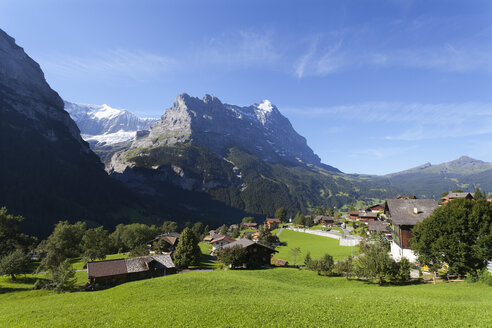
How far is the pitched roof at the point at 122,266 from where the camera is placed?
45.2 metres

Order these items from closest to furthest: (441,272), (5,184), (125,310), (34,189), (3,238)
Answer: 1. (125,310)
2. (441,272)
3. (3,238)
4. (5,184)
5. (34,189)

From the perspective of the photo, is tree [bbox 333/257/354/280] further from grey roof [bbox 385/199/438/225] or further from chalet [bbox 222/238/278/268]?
chalet [bbox 222/238/278/268]

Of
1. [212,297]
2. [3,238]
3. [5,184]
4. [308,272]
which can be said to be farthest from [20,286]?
[5,184]

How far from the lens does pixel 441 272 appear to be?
35.4 meters

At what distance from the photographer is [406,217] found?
46.0 meters

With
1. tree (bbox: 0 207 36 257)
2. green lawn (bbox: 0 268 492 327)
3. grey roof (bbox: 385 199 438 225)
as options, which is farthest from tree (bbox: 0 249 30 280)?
grey roof (bbox: 385 199 438 225)

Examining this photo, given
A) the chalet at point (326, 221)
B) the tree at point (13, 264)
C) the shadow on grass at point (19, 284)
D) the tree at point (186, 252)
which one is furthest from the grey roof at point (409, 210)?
the chalet at point (326, 221)

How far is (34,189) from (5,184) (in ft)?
54.9

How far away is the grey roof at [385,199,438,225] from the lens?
45125 mm

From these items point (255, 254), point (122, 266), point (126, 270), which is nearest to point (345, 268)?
point (255, 254)

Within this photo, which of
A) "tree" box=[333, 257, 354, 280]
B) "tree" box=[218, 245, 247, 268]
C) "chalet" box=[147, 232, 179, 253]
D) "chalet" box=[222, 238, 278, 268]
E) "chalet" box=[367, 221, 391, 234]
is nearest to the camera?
"tree" box=[333, 257, 354, 280]

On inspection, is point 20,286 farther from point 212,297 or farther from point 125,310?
point 212,297

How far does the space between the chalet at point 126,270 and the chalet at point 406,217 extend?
5047 centimetres

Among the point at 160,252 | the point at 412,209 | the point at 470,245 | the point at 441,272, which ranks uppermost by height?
the point at 412,209
